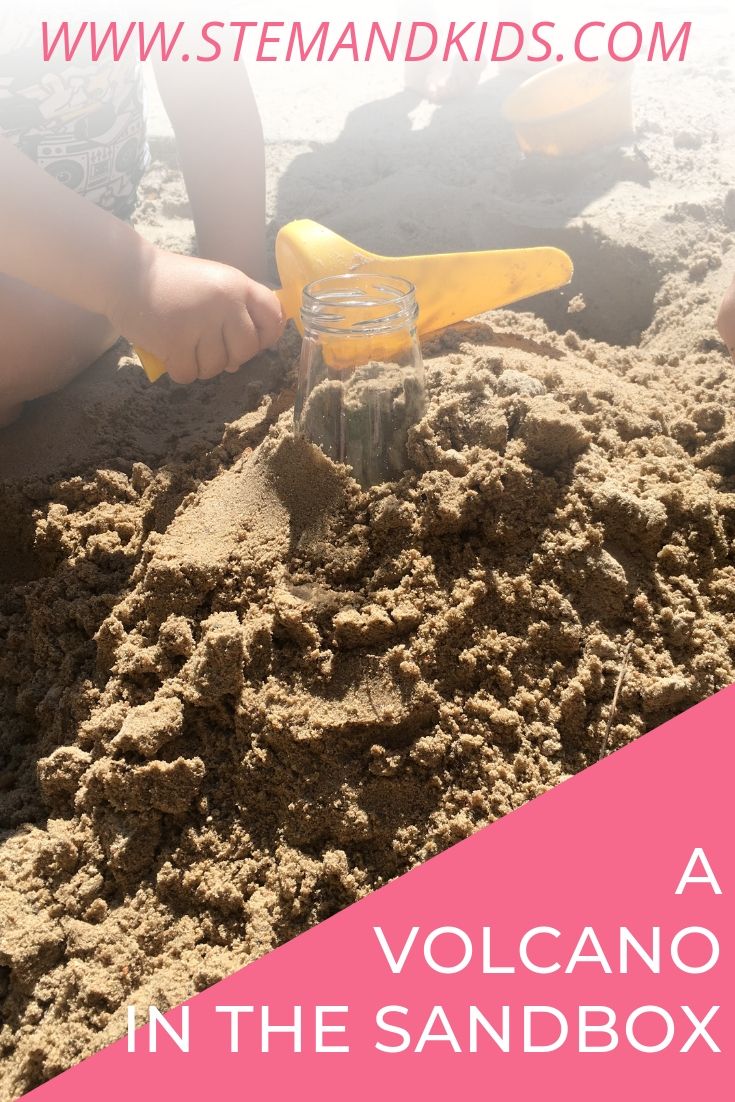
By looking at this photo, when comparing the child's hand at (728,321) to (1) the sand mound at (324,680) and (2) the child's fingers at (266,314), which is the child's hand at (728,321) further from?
(2) the child's fingers at (266,314)

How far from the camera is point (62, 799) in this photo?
37.4 inches

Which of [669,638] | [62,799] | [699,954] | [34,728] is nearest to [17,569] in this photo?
[34,728]

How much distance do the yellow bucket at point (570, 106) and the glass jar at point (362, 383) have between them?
4.73 ft

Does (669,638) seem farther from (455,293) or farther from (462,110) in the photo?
(462,110)

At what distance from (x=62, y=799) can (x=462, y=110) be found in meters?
2.45

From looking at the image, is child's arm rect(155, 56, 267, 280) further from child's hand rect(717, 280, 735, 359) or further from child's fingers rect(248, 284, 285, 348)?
child's hand rect(717, 280, 735, 359)

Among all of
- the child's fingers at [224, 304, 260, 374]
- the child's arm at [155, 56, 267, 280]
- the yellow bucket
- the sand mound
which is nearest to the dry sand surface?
the sand mound

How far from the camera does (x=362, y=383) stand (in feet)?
3.44

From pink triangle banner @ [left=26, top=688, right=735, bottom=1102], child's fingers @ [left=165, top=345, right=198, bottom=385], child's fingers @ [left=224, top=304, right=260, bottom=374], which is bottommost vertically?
pink triangle banner @ [left=26, top=688, right=735, bottom=1102]

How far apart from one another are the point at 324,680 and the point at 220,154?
1333 mm

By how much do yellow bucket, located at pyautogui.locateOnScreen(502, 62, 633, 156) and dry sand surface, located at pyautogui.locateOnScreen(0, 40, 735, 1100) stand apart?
126 centimetres

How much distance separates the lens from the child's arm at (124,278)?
1.32 meters

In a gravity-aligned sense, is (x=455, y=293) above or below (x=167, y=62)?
below

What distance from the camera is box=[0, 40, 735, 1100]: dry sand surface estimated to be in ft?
2.83
